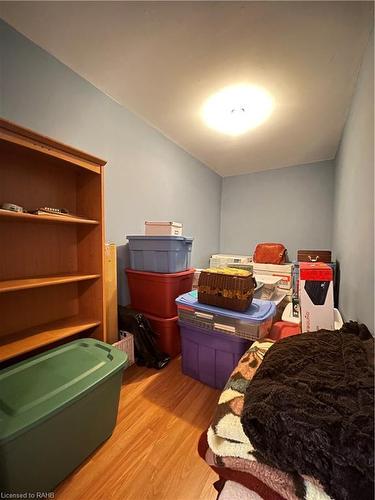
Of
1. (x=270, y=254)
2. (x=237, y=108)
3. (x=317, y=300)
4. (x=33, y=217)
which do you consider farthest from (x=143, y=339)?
A: (x=237, y=108)

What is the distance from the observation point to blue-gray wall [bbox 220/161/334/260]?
106 inches

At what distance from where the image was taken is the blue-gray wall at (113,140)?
1.16m

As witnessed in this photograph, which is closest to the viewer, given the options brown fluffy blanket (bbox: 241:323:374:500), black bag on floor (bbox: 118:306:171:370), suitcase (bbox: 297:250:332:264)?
brown fluffy blanket (bbox: 241:323:374:500)

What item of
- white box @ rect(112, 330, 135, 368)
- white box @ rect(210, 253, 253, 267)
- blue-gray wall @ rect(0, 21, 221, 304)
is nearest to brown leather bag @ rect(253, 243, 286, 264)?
white box @ rect(210, 253, 253, 267)

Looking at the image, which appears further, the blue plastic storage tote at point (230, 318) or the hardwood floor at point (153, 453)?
the blue plastic storage tote at point (230, 318)

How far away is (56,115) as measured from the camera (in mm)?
1339

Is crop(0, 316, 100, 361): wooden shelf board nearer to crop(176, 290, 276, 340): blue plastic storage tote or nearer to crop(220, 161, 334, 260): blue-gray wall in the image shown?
crop(176, 290, 276, 340): blue plastic storage tote

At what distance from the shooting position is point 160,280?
1.70m

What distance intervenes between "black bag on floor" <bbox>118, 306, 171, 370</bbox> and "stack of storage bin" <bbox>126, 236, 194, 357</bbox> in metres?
0.08

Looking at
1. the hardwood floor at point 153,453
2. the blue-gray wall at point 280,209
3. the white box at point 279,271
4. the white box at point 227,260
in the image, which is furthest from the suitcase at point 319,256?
the hardwood floor at point 153,453

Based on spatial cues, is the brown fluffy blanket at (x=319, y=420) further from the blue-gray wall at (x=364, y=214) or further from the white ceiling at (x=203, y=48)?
the white ceiling at (x=203, y=48)

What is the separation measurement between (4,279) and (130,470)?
3.76 ft

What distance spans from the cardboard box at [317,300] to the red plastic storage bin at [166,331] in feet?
3.30

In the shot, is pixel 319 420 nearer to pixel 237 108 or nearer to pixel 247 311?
pixel 247 311
